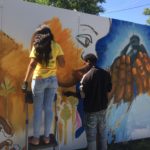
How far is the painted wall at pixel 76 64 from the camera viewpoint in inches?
279

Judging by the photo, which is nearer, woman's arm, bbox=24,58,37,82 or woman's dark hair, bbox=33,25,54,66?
woman's dark hair, bbox=33,25,54,66

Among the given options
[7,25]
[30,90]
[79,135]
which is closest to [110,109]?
[79,135]

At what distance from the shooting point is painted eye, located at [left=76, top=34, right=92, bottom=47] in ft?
27.6

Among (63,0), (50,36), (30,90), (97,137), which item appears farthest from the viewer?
(63,0)

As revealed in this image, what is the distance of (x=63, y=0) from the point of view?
112 ft

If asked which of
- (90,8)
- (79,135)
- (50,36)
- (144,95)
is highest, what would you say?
(90,8)

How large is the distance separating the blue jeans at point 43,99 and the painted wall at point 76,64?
0.52 metres

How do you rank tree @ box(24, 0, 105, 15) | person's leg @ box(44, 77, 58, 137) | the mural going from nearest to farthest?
person's leg @ box(44, 77, 58, 137) < the mural < tree @ box(24, 0, 105, 15)

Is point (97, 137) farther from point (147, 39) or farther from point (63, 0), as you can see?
point (63, 0)

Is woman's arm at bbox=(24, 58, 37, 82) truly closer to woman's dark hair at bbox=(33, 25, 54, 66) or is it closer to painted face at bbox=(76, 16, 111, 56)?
woman's dark hair at bbox=(33, 25, 54, 66)

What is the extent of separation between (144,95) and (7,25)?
446cm

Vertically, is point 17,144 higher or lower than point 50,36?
lower

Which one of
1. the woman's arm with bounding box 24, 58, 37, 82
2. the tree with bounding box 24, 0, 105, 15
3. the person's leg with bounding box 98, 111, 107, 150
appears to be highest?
the tree with bounding box 24, 0, 105, 15

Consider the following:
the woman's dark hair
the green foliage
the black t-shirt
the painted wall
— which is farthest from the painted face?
the green foliage
